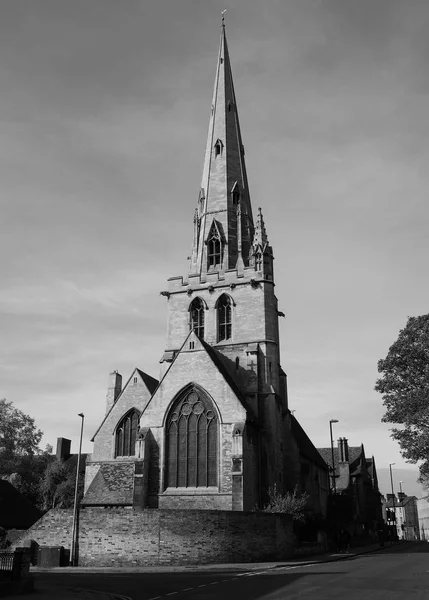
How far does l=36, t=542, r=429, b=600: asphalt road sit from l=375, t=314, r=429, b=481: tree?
5.78 m

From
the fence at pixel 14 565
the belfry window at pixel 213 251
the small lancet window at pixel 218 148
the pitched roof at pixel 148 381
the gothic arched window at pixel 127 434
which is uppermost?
the small lancet window at pixel 218 148

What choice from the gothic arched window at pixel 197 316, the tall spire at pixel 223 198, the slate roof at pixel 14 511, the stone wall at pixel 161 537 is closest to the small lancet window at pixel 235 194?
the tall spire at pixel 223 198

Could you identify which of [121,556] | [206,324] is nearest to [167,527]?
[121,556]

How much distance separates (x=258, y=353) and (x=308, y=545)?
472 inches

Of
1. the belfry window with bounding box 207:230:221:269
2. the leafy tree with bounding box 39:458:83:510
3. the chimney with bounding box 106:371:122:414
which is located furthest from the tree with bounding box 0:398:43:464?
the belfry window with bounding box 207:230:221:269

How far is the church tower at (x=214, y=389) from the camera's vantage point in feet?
110

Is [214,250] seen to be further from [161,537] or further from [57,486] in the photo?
[161,537]

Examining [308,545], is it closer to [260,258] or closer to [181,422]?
[181,422]

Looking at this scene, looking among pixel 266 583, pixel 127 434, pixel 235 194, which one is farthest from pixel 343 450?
pixel 266 583

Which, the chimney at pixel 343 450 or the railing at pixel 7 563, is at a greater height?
the chimney at pixel 343 450

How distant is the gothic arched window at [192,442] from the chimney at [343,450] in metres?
43.9

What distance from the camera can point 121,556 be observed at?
25.7 meters

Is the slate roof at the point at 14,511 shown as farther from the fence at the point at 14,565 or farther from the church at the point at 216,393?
the fence at the point at 14,565

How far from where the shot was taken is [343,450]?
74938 mm
